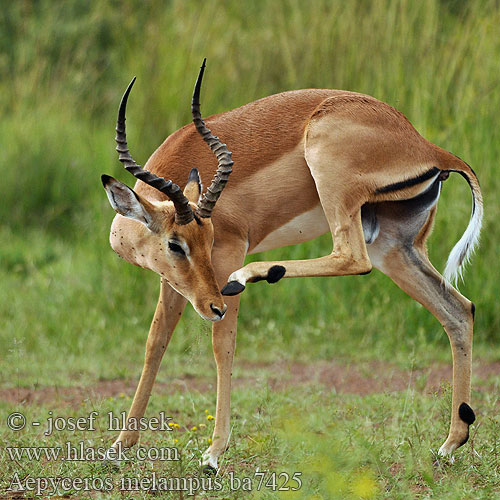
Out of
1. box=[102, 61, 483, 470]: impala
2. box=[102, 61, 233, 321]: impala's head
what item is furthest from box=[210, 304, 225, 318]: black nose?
box=[102, 61, 483, 470]: impala

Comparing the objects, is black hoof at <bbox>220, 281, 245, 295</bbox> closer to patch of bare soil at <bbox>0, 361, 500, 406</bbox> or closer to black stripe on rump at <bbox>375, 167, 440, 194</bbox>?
black stripe on rump at <bbox>375, 167, 440, 194</bbox>

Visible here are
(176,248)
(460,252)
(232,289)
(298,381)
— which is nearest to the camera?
(232,289)

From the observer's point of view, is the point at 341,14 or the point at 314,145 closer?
the point at 314,145

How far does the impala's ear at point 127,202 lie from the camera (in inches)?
161

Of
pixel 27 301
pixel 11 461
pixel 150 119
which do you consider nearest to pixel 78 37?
pixel 150 119

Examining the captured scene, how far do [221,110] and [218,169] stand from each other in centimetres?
400

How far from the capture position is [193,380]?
625 centimetres

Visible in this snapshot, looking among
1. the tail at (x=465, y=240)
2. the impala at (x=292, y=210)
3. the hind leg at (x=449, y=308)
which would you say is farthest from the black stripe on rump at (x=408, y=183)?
the hind leg at (x=449, y=308)

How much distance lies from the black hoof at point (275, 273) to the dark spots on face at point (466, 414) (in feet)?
3.58

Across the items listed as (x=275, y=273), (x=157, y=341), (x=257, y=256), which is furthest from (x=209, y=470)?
(x=257, y=256)

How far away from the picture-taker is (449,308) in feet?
15.1

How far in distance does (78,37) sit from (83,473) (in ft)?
29.5

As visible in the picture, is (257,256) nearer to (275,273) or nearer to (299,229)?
(299,229)

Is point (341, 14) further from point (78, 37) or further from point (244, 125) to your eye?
point (78, 37)
